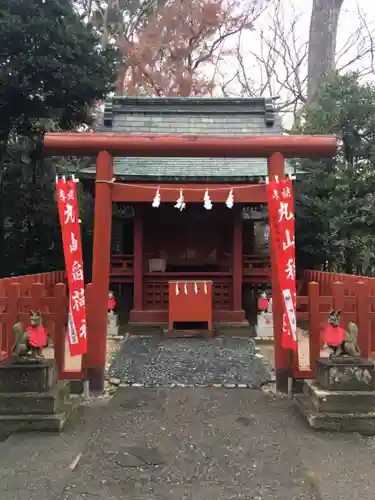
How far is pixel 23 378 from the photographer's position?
4363 millimetres

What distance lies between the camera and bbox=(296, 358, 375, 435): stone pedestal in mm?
4281

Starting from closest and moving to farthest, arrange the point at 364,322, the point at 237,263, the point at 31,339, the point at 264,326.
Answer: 1. the point at 31,339
2. the point at 364,322
3. the point at 264,326
4. the point at 237,263

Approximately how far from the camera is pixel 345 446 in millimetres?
3973

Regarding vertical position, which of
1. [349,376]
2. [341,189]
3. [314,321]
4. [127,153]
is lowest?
[349,376]

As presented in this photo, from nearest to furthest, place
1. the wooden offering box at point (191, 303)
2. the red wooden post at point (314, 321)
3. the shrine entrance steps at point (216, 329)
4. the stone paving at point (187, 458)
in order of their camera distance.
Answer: the stone paving at point (187, 458) < the red wooden post at point (314, 321) < the wooden offering box at point (191, 303) < the shrine entrance steps at point (216, 329)

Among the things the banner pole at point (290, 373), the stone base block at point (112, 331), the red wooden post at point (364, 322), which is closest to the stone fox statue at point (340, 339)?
the red wooden post at point (364, 322)

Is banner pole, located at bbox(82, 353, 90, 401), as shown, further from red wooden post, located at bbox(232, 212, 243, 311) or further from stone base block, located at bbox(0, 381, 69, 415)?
red wooden post, located at bbox(232, 212, 243, 311)

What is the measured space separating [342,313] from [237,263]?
4896 millimetres

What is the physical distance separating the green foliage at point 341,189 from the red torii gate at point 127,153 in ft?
15.8

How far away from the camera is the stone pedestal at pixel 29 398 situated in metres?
4.23

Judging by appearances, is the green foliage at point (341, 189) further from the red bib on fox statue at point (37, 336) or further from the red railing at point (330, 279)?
the red bib on fox statue at point (37, 336)

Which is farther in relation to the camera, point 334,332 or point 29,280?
point 29,280

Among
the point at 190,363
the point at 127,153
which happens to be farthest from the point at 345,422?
the point at 127,153

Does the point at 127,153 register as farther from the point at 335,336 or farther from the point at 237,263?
the point at 237,263
